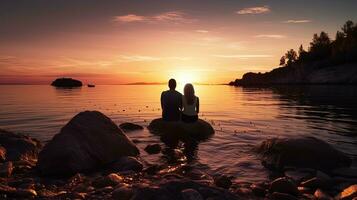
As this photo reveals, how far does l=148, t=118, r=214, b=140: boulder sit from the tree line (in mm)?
139272

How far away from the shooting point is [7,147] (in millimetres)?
12164

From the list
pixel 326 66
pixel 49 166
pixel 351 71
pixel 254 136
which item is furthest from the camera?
pixel 326 66

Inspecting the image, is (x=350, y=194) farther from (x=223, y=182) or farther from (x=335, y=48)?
(x=335, y=48)

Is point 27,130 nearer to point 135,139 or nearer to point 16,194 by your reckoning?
point 135,139

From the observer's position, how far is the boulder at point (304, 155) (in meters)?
10.9

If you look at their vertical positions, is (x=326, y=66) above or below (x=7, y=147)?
above

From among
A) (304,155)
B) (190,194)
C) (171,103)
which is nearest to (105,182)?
(190,194)

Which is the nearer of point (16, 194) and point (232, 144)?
point (16, 194)

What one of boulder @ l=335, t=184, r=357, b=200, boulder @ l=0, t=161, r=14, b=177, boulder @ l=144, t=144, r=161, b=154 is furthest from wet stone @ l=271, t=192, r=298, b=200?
boulder @ l=0, t=161, r=14, b=177

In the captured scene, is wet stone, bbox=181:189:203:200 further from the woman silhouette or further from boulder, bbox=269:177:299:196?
the woman silhouette

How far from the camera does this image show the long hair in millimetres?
17109

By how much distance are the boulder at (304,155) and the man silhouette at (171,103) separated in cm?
747

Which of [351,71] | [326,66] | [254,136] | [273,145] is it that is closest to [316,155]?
[273,145]

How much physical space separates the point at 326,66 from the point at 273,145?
5916 inches
